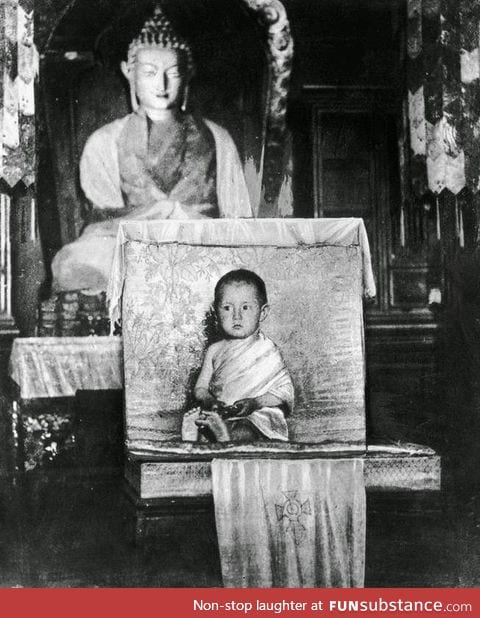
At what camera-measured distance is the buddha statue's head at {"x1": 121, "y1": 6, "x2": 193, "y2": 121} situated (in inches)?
222

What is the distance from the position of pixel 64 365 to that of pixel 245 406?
1013 millimetres

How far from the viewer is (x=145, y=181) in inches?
221

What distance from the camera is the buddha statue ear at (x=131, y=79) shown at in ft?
18.5

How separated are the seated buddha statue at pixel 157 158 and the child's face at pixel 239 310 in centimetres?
55

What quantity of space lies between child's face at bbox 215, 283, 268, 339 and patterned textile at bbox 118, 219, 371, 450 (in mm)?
60

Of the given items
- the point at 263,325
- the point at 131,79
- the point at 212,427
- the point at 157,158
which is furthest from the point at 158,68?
the point at 212,427

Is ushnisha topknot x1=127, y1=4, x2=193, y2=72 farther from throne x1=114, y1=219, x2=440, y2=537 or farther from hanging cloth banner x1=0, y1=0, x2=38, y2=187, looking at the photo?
throne x1=114, y1=219, x2=440, y2=537

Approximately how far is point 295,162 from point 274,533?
2153 mm

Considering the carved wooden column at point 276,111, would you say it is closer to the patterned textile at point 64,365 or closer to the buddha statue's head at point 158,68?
the buddha statue's head at point 158,68

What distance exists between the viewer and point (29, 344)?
532 centimetres

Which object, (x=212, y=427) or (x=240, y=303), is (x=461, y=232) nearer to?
(x=240, y=303)

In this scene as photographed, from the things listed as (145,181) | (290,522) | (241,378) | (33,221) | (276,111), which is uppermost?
(276,111)

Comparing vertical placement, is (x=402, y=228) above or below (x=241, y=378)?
above

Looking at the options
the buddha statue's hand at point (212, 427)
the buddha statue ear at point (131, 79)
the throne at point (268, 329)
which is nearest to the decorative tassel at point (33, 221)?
the throne at point (268, 329)
